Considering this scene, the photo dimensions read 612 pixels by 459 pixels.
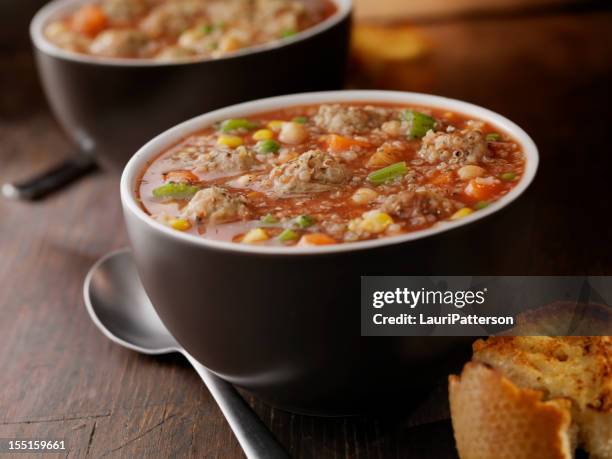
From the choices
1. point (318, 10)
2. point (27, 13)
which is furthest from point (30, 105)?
point (318, 10)

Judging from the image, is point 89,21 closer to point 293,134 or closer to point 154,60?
point 154,60

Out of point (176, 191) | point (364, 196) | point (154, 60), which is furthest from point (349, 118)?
point (154, 60)

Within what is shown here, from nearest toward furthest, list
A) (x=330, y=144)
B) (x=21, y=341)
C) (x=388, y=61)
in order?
(x=330, y=144)
(x=21, y=341)
(x=388, y=61)

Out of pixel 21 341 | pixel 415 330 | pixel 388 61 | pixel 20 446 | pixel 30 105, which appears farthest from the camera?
pixel 30 105

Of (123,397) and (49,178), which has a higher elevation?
(123,397)

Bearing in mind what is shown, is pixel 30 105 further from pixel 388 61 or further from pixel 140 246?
pixel 140 246

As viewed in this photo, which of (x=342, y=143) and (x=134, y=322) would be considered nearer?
(x=342, y=143)

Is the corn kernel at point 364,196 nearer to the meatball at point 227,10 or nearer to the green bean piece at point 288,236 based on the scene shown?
the green bean piece at point 288,236
